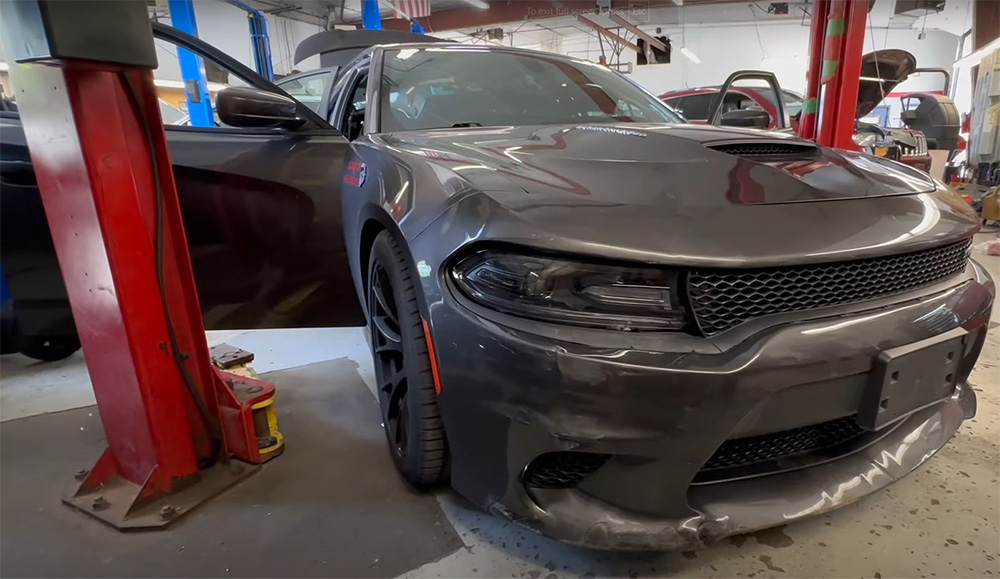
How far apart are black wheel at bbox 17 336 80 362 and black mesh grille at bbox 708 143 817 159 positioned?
2.37 meters

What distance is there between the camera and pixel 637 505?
1104 mm

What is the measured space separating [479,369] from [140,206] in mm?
986

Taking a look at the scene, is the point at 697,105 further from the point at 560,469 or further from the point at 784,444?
the point at 560,469

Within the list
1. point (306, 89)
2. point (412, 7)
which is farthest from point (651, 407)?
point (412, 7)

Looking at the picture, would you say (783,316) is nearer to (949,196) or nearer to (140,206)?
(949,196)

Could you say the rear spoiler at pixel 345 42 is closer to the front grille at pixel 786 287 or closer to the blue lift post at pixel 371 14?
the front grille at pixel 786 287

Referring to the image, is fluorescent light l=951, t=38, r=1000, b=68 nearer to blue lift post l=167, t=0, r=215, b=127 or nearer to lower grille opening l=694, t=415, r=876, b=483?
lower grille opening l=694, t=415, r=876, b=483

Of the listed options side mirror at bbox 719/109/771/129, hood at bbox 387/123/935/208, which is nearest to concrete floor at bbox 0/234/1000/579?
hood at bbox 387/123/935/208

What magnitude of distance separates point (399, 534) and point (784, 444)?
0.92m

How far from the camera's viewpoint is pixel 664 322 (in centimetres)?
105

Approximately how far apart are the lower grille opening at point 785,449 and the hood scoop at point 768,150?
2.12 feet

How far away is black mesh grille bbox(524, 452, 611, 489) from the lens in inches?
43.9

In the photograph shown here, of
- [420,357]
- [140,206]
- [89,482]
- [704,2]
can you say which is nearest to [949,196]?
[420,357]

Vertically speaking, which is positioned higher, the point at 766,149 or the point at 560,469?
the point at 766,149
